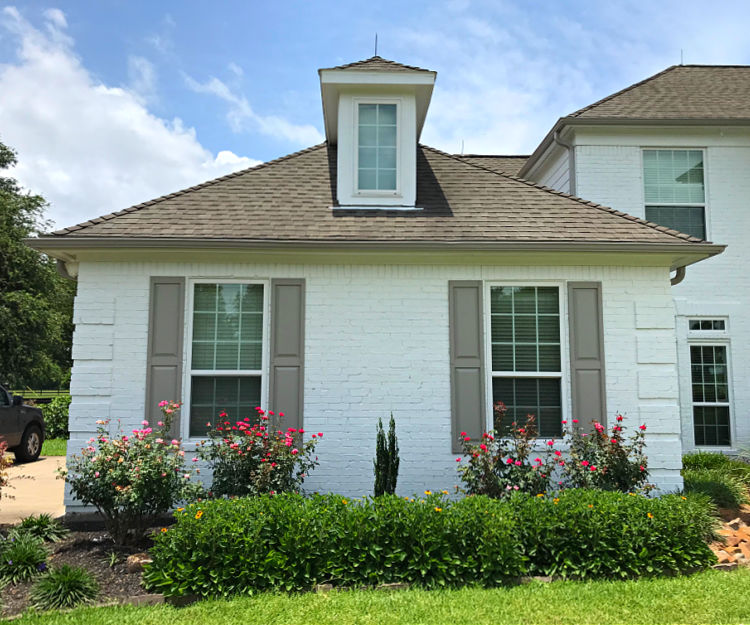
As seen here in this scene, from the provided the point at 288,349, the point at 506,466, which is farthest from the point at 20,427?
the point at 506,466

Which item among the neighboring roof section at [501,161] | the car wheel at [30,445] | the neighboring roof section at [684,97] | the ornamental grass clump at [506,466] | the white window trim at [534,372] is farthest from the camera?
the neighboring roof section at [501,161]

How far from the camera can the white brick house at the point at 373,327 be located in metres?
7.35

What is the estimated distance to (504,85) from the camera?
10258 mm

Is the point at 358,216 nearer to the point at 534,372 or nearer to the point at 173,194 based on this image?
the point at 173,194

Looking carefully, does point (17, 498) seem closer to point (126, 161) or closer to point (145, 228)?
point (145, 228)

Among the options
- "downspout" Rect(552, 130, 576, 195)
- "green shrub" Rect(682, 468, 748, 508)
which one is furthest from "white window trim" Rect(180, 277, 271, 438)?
"downspout" Rect(552, 130, 576, 195)

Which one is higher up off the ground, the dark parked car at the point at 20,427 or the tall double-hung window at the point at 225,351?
the tall double-hung window at the point at 225,351

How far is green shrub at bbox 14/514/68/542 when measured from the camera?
20.7 feet

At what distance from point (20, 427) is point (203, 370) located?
7.37 meters

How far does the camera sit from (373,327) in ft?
24.8

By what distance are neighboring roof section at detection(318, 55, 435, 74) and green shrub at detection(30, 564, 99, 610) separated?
6714mm

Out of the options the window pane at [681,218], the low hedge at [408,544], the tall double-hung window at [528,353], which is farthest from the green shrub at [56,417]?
the window pane at [681,218]

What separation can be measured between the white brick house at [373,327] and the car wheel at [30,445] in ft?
21.8

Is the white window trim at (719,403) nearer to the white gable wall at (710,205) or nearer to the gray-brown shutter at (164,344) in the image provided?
the white gable wall at (710,205)
